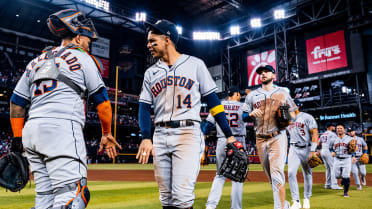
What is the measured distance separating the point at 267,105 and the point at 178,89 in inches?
93.0

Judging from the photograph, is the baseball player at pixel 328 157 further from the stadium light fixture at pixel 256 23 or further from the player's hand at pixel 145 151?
the stadium light fixture at pixel 256 23

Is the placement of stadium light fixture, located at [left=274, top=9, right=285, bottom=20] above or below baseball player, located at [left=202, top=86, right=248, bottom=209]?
above

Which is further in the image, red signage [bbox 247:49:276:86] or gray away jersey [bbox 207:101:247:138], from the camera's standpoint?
red signage [bbox 247:49:276:86]

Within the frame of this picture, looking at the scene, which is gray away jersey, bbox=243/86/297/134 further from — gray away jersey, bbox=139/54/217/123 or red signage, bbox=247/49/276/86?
red signage, bbox=247/49/276/86

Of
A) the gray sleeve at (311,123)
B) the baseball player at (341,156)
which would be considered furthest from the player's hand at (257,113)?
the baseball player at (341,156)

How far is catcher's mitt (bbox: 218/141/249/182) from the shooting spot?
2.77m

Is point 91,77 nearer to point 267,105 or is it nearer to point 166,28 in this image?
point 166,28

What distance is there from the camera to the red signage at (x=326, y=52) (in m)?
32.2

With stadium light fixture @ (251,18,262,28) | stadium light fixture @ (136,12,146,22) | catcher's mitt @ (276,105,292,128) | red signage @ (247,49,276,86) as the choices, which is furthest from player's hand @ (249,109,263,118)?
stadium light fixture @ (251,18,262,28)

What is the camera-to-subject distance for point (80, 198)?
93.0 inches

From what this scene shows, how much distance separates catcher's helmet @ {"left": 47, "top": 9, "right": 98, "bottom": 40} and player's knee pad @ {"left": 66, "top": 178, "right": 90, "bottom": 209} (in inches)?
55.2

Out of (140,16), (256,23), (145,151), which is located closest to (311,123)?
(145,151)

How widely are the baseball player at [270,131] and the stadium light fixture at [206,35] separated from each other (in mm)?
37275

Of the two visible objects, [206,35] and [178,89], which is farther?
[206,35]
